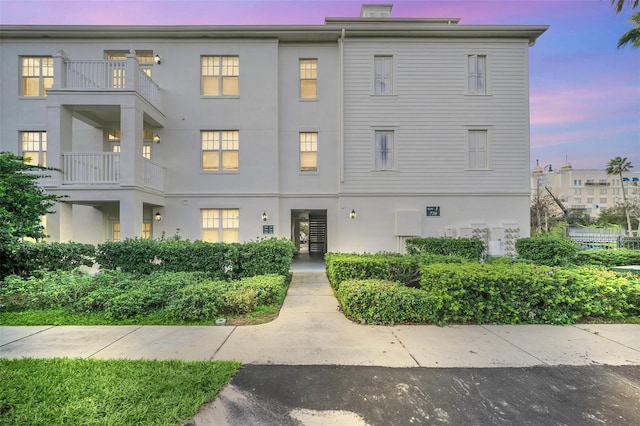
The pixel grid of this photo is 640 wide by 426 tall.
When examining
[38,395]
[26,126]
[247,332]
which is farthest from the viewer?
[26,126]

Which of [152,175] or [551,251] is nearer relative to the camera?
[551,251]

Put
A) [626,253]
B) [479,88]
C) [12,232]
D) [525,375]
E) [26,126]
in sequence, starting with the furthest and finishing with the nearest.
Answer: [479,88]
[26,126]
[626,253]
[12,232]
[525,375]

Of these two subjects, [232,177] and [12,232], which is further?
[232,177]

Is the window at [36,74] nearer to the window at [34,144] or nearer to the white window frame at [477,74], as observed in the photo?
the window at [34,144]

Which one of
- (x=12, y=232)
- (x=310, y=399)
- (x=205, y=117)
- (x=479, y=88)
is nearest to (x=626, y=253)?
(x=479, y=88)

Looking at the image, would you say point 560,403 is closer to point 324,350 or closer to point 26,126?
point 324,350

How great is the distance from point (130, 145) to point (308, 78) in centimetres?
705

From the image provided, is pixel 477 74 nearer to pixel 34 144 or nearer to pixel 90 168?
pixel 90 168

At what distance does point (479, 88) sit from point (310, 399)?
13186 millimetres

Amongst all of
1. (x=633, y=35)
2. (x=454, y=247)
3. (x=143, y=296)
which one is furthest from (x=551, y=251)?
(x=633, y=35)

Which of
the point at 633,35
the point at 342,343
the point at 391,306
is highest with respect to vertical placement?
the point at 633,35

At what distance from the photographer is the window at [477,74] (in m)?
11.8

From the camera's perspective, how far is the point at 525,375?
336 cm

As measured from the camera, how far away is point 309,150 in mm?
11766
